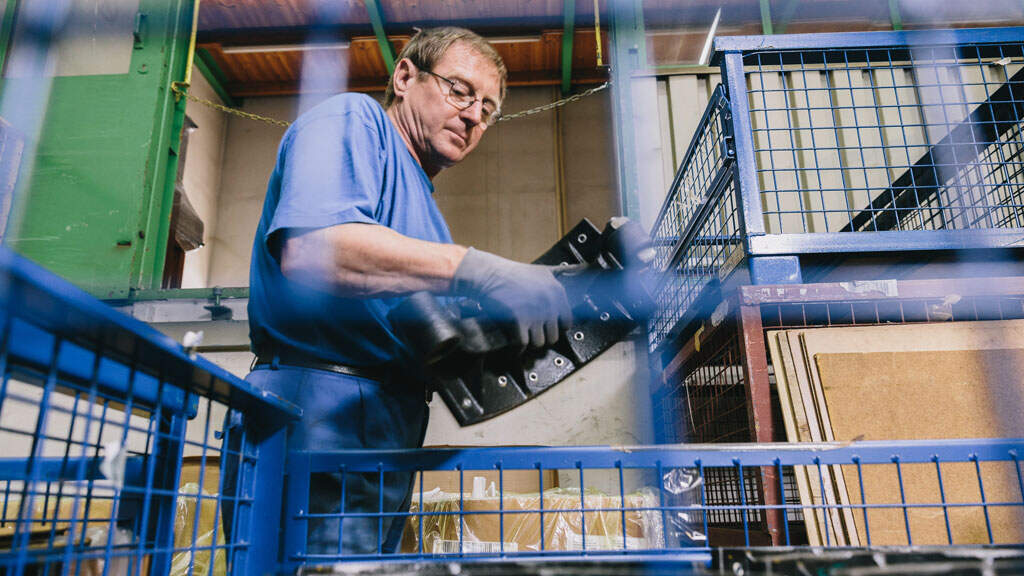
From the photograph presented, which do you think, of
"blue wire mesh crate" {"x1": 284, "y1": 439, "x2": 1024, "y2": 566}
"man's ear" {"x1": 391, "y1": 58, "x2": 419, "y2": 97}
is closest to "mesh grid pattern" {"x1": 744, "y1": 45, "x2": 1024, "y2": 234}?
"blue wire mesh crate" {"x1": 284, "y1": 439, "x2": 1024, "y2": 566}

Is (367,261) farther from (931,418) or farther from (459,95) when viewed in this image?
(931,418)

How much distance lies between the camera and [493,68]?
5.50 ft

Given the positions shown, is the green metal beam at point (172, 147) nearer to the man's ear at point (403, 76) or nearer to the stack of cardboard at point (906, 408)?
the man's ear at point (403, 76)

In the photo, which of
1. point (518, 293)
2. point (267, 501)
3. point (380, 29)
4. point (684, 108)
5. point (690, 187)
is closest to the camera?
point (267, 501)

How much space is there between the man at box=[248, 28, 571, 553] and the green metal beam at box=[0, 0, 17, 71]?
11.6 feet

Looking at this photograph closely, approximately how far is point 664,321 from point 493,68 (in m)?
1.40

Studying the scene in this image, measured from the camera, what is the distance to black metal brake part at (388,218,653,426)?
1079mm

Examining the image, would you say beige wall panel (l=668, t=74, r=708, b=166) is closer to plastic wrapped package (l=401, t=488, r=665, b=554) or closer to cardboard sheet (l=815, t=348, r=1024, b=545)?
plastic wrapped package (l=401, t=488, r=665, b=554)

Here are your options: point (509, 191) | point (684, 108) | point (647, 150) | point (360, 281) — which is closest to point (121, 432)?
point (360, 281)

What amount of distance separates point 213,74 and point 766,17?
15.7 ft

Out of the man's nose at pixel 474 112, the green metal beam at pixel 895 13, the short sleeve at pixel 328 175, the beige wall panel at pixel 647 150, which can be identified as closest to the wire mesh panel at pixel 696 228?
the beige wall panel at pixel 647 150

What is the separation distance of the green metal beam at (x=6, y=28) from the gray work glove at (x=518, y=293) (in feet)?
13.2

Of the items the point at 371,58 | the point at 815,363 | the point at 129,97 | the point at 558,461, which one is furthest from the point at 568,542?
the point at 371,58

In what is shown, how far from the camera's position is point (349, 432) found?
124 cm
